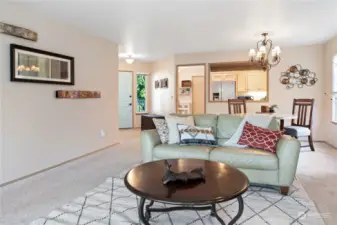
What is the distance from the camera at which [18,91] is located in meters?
3.40

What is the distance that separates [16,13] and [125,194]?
2.71m

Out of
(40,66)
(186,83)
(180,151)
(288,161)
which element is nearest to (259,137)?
(288,161)

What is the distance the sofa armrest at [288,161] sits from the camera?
109 inches

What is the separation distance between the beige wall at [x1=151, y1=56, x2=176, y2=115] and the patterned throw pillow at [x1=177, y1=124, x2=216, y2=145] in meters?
4.20

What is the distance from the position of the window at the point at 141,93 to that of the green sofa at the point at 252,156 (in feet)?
18.7

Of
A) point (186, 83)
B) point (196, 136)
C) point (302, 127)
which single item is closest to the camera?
point (196, 136)

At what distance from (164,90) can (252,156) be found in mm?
5657

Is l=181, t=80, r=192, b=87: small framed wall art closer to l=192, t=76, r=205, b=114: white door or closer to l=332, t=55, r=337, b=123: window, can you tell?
l=192, t=76, r=205, b=114: white door

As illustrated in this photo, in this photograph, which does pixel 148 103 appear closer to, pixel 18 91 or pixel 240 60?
pixel 240 60

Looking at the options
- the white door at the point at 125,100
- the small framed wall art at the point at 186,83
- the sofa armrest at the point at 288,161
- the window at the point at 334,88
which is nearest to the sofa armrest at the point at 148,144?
the sofa armrest at the point at 288,161

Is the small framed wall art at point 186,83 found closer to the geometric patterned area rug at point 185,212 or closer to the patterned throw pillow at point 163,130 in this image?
the patterned throw pillow at point 163,130

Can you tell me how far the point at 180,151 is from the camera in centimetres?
322

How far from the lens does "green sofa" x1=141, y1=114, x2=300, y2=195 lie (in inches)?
109

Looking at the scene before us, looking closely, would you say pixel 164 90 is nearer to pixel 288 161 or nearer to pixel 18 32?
pixel 18 32
